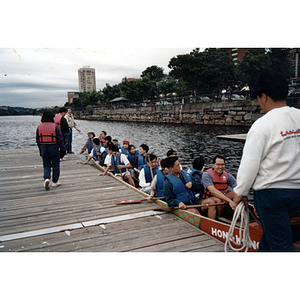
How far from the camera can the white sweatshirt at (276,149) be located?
5.82 feet

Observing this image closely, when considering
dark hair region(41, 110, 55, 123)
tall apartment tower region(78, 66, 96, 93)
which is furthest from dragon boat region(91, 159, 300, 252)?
tall apartment tower region(78, 66, 96, 93)

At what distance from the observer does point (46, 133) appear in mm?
5113

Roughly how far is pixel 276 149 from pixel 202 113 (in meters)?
25.5

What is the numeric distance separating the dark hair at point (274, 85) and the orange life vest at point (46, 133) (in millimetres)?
4278

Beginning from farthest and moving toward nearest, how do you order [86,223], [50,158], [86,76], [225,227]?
[86,76], [50,158], [86,223], [225,227]

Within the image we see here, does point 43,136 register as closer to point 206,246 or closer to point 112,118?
point 206,246

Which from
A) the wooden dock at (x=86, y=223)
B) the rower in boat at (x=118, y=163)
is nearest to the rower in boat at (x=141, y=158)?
the rower in boat at (x=118, y=163)

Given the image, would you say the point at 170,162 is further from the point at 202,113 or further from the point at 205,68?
the point at 205,68

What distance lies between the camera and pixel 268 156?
5.98 feet

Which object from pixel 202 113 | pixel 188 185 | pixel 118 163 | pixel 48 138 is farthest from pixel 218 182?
pixel 202 113

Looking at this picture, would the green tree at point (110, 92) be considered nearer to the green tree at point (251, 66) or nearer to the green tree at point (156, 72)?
the green tree at point (156, 72)

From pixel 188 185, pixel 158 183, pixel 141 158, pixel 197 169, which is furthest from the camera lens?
pixel 141 158

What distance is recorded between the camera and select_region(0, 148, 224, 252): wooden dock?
9.76 feet
